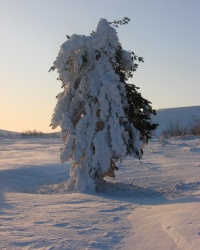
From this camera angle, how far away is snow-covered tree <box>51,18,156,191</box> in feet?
36.1

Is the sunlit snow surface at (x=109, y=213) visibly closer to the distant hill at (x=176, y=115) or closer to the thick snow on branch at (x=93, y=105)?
the thick snow on branch at (x=93, y=105)

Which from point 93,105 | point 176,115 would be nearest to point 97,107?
point 93,105

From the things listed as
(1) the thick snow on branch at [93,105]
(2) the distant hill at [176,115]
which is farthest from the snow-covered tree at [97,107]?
(2) the distant hill at [176,115]

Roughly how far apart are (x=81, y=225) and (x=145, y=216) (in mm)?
1209

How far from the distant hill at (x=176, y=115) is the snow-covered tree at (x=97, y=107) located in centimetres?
4716

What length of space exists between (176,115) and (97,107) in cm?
5392

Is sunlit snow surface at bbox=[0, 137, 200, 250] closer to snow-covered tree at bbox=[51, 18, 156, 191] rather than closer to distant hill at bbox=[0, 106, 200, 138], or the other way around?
snow-covered tree at bbox=[51, 18, 156, 191]

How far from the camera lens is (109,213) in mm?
7844

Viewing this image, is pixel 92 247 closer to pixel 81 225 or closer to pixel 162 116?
pixel 81 225

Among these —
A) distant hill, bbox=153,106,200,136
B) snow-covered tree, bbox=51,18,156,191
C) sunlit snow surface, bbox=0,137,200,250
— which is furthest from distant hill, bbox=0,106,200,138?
snow-covered tree, bbox=51,18,156,191

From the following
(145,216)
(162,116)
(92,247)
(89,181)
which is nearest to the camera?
(92,247)

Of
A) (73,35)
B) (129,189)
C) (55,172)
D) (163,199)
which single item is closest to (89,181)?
(129,189)

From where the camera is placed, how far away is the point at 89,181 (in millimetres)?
10977

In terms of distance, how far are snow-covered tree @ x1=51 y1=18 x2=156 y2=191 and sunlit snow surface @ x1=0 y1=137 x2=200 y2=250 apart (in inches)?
29.8
